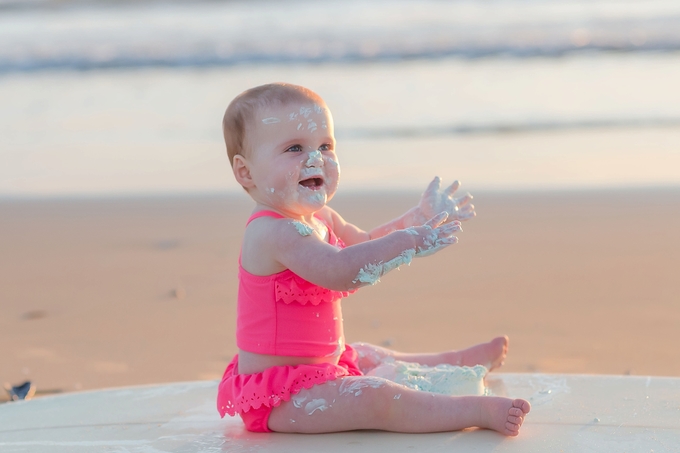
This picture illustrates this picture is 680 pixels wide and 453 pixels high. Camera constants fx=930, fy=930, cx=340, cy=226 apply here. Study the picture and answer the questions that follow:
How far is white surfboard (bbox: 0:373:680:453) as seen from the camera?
8.95 ft

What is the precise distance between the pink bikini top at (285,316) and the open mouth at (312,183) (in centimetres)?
13

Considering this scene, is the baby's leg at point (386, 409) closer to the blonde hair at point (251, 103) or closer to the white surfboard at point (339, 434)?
the white surfboard at point (339, 434)

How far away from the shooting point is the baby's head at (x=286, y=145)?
112 inches

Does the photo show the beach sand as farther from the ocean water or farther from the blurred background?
the ocean water

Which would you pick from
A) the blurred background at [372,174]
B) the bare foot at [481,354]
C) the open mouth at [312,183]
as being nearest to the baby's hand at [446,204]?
the open mouth at [312,183]

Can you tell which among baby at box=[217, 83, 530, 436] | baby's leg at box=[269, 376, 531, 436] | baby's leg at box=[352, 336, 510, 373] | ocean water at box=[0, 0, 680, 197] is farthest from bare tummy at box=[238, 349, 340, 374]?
ocean water at box=[0, 0, 680, 197]

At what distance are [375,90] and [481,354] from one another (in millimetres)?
7379

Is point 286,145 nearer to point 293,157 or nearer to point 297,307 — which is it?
point 293,157

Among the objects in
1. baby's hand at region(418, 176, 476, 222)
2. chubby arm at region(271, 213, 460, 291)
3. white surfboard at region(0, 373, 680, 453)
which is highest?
baby's hand at region(418, 176, 476, 222)

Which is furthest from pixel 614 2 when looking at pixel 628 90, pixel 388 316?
pixel 388 316

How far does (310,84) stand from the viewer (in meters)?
10.5

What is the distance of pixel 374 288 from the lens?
508 centimetres

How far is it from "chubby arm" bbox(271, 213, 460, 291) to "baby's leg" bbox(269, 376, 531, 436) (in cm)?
33

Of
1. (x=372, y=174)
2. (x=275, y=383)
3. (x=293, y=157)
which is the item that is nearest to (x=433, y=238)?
(x=293, y=157)
